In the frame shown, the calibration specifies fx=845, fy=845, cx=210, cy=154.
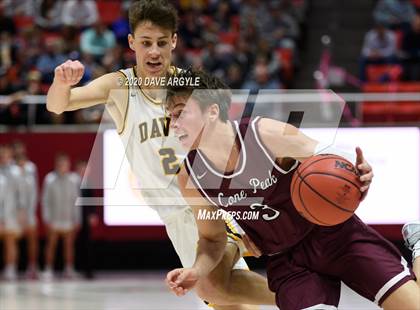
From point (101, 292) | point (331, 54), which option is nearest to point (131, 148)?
point (101, 292)

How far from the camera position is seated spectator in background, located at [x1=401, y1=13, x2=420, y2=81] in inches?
527

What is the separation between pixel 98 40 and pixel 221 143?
10.4m

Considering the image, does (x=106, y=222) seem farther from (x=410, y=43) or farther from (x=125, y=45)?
(x=410, y=43)

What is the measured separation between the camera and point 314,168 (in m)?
4.27

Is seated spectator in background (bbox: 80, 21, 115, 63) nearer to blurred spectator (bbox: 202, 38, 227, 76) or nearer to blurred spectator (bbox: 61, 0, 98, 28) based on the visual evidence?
blurred spectator (bbox: 61, 0, 98, 28)

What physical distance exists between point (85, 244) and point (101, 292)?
2.21 metres

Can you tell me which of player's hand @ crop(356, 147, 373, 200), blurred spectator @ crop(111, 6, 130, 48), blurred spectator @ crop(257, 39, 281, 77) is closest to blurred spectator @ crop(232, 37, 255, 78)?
blurred spectator @ crop(257, 39, 281, 77)

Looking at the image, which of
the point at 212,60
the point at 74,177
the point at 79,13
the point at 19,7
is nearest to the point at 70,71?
the point at 74,177

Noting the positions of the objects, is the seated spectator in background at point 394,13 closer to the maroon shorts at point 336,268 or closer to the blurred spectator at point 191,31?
the blurred spectator at point 191,31

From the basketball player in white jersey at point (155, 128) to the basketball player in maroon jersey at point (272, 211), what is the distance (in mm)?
493

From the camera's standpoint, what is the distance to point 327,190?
4.22 metres

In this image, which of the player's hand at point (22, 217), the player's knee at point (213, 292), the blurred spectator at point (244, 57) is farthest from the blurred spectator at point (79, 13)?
the player's knee at point (213, 292)

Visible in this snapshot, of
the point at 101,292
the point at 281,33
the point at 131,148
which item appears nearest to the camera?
the point at 131,148

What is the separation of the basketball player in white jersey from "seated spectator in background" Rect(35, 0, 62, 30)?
1059cm
